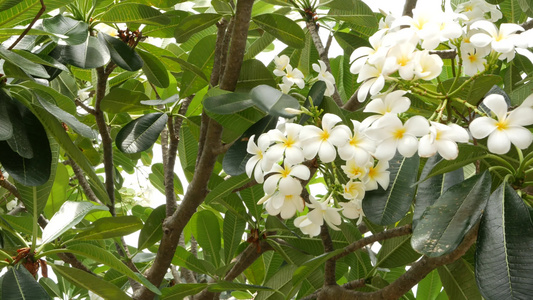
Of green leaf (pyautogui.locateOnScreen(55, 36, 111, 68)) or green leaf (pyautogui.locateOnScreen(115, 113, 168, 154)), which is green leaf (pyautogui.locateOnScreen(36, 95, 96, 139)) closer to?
green leaf (pyautogui.locateOnScreen(55, 36, 111, 68))

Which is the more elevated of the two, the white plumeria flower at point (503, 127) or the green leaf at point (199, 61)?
the white plumeria flower at point (503, 127)

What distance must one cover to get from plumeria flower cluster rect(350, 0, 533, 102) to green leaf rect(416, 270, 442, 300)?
0.78 metres

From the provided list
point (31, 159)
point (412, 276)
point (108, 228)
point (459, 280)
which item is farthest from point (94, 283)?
point (459, 280)

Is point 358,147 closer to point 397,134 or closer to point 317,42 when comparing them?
point 397,134

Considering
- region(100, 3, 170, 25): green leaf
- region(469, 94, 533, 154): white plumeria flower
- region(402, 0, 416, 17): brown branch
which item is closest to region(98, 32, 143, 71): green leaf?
region(100, 3, 170, 25): green leaf

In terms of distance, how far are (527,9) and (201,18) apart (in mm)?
628

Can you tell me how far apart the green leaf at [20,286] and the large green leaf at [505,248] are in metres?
0.70

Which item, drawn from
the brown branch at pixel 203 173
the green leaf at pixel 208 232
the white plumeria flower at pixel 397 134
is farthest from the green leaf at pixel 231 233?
the white plumeria flower at pixel 397 134

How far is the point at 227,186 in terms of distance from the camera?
1.06 metres

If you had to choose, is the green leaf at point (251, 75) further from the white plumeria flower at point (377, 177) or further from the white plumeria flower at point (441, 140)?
the white plumeria flower at point (441, 140)

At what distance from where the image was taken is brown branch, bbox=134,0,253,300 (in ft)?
3.53

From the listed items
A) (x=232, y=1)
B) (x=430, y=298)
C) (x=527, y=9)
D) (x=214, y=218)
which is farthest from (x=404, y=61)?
(x=430, y=298)

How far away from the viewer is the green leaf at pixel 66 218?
1108mm

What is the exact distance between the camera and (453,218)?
78 centimetres
